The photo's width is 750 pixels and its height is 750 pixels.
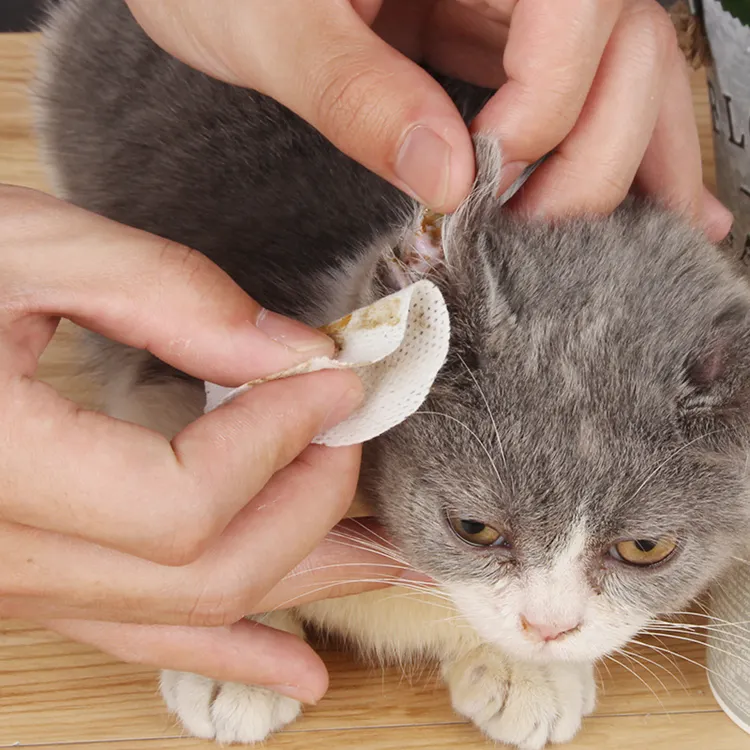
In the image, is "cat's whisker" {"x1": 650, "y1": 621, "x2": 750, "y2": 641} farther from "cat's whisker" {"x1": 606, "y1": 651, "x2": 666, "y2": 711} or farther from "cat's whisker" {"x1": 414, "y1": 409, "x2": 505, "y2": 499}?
"cat's whisker" {"x1": 414, "y1": 409, "x2": 505, "y2": 499}

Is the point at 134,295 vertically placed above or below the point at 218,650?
above

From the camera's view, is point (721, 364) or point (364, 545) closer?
point (721, 364)

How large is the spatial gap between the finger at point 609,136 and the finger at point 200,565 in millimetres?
342

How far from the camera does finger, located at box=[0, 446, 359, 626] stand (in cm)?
64

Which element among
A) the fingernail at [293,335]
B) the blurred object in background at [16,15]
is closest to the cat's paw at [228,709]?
the fingernail at [293,335]

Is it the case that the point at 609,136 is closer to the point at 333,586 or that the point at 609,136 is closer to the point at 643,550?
the point at 643,550

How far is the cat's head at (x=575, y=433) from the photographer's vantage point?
74 cm

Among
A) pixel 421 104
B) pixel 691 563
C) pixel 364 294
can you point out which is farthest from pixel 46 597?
pixel 691 563

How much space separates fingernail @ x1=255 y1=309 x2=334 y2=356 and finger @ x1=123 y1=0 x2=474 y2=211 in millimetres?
150

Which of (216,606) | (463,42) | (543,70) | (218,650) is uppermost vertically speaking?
(543,70)

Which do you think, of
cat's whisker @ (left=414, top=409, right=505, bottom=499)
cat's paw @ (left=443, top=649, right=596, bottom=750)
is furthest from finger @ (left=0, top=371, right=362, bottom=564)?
cat's paw @ (left=443, top=649, right=596, bottom=750)

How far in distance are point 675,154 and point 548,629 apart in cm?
54

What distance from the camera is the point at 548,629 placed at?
80 cm

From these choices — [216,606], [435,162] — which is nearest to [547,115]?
[435,162]
